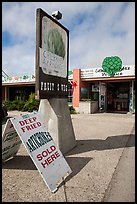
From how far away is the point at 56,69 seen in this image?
216 inches

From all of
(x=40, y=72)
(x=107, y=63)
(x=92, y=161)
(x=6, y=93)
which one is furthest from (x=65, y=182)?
(x=6, y=93)

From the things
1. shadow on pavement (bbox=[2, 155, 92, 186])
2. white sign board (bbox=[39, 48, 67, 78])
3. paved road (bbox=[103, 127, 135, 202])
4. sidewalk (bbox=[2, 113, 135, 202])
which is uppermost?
white sign board (bbox=[39, 48, 67, 78])

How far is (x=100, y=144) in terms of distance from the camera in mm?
6473

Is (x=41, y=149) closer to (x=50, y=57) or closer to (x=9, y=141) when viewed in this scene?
(x=9, y=141)

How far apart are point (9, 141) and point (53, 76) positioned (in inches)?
80.1

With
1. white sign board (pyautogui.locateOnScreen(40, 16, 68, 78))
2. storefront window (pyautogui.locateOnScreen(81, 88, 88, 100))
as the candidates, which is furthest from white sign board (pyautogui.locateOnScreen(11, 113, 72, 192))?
storefront window (pyautogui.locateOnScreen(81, 88, 88, 100))

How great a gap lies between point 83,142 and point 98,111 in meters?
12.9

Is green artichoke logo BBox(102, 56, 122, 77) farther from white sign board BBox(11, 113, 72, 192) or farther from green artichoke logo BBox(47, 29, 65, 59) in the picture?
white sign board BBox(11, 113, 72, 192)

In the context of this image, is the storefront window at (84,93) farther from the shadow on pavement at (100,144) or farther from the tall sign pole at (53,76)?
the tall sign pole at (53,76)

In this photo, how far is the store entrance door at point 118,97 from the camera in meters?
20.6

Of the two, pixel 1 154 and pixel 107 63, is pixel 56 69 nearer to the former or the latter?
pixel 1 154

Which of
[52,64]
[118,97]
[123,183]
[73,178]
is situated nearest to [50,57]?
[52,64]

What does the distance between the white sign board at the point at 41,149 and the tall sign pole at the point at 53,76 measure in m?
1.05

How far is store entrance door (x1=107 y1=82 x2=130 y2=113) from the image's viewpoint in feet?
67.5
